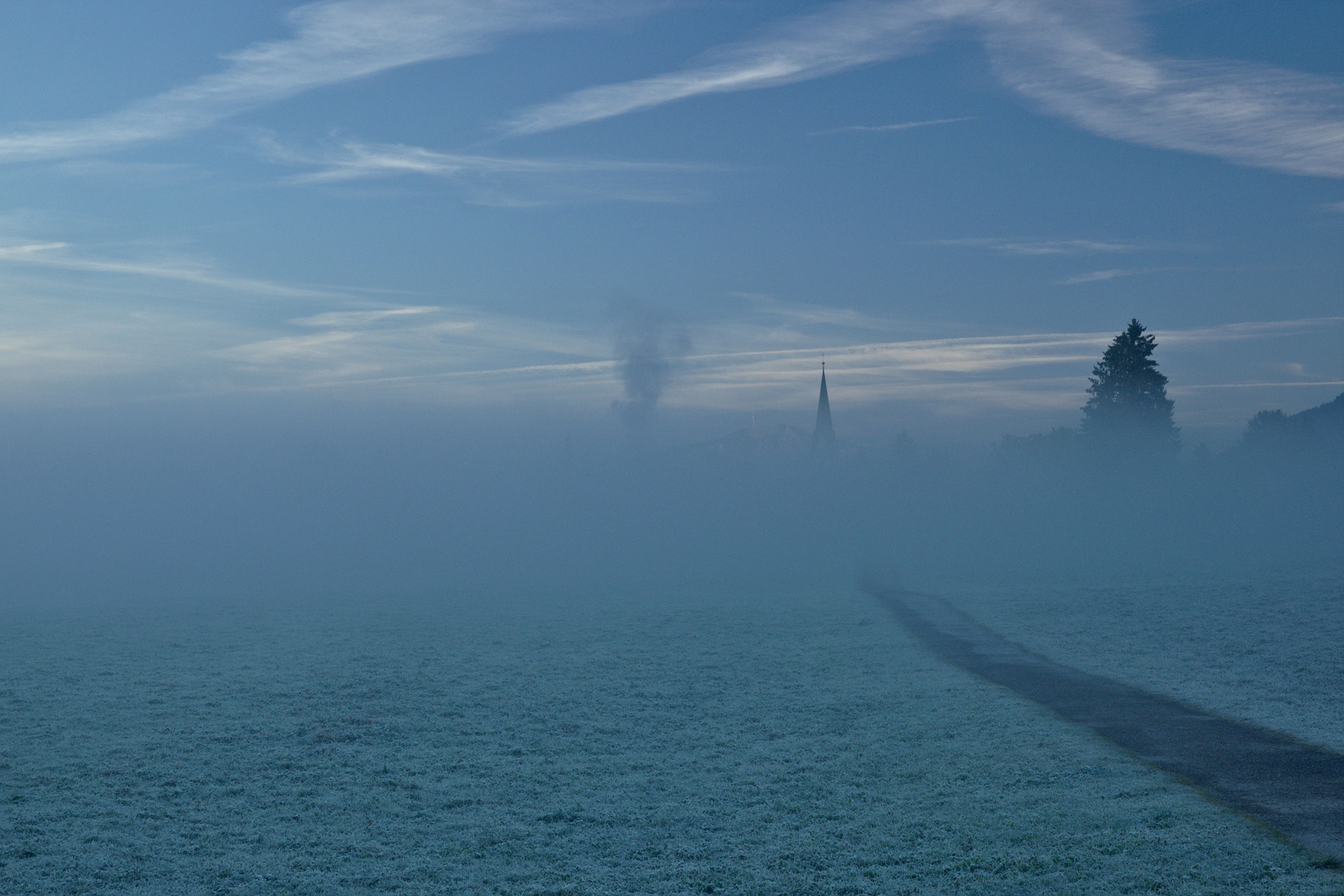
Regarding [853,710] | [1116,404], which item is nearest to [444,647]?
[853,710]

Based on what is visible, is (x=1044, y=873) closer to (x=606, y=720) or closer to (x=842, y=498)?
(x=606, y=720)

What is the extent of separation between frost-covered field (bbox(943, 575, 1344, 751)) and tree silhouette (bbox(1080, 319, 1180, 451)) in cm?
3370

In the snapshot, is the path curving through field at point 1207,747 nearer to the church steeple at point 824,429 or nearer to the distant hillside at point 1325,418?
the distant hillside at point 1325,418

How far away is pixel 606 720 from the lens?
18.3 metres

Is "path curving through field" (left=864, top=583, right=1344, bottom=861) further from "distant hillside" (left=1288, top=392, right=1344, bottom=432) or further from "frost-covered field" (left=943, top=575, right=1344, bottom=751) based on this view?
"distant hillside" (left=1288, top=392, right=1344, bottom=432)

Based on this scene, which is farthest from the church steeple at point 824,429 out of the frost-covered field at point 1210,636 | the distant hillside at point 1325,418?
the frost-covered field at point 1210,636

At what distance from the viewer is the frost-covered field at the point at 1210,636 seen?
57.1 ft

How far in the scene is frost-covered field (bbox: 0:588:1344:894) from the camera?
1060 centimetres

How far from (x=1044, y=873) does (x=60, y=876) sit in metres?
11.1

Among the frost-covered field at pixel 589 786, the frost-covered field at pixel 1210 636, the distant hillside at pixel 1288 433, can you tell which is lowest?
the frost-covered field at pixel 1210 636

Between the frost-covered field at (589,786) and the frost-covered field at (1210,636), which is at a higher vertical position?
the frost-covered field at (589,786)

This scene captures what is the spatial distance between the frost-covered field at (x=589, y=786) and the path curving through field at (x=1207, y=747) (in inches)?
20.7

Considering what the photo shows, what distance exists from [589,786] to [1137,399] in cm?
6989

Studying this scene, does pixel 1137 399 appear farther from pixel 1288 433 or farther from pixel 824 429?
pixel 824 429
